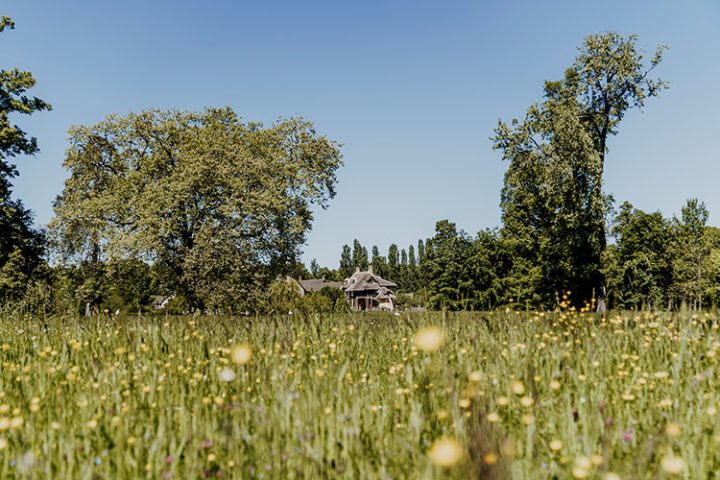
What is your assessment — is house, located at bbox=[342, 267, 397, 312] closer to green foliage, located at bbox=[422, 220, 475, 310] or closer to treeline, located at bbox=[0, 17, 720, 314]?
green foliage, located at bbox=[422, 220, 475, 310]

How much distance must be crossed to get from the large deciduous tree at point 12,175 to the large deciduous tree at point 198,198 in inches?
174

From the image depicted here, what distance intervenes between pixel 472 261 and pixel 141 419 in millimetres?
57746

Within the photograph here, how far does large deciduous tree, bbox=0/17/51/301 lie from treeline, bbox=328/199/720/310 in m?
25.3

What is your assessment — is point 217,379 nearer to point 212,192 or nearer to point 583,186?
point 212,192

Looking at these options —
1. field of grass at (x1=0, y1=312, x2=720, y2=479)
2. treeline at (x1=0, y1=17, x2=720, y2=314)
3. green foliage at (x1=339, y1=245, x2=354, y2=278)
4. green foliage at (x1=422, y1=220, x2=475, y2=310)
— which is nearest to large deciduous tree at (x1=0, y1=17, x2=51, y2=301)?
treeline at (x1=0, y1=17, x2=720, y2=314)

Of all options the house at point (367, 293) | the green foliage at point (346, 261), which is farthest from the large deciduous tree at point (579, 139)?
the green foliage at point (346, 261)

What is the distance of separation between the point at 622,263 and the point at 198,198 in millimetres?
37024

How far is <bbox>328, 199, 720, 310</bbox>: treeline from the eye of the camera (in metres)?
44.4

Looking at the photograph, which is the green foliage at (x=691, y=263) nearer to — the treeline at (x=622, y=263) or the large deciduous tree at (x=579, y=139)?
the treeline at (x=622, y=263)

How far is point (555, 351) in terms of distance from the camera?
14.5ft

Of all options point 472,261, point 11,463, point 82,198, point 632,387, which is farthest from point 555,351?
point 472,261

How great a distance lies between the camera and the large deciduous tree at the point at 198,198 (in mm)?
28172

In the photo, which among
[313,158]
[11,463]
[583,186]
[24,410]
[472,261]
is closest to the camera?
[11,463]

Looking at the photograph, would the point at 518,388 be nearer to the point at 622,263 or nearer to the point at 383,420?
the point at 383,420
